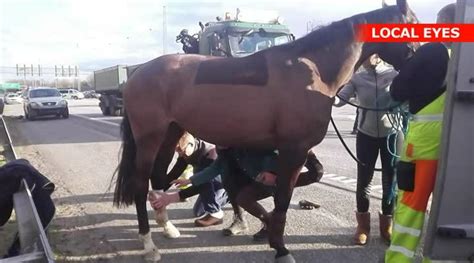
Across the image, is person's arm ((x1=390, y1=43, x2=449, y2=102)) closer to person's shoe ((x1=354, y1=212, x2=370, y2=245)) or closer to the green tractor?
person's shoe ((x1=354, y1=212, x2=370, y2=245))

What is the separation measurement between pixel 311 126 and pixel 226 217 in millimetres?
1975

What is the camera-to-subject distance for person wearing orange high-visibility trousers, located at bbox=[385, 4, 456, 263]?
2.39 meters

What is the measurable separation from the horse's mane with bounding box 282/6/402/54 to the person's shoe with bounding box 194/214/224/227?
2.04 meters

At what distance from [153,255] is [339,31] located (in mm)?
2359

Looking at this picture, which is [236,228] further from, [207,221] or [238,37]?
[238,37]

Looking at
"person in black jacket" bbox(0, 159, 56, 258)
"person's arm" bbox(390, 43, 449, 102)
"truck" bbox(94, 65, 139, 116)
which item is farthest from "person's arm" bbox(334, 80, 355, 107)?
"truck" bbox(94, 65, 139, 116)

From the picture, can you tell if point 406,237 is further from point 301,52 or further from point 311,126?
point 301,52

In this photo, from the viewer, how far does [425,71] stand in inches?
94.6

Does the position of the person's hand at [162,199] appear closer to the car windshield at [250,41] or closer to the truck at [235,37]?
the truck at [235,37]

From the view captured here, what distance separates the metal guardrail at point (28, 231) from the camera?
8.02 feet

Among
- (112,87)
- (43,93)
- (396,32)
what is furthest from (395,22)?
(43,93)

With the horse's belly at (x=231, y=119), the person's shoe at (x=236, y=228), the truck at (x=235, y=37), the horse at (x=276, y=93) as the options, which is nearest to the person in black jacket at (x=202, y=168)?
the person's shoe at (x=236, y=228)

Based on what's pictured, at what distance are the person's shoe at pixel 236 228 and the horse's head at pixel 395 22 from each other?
1989 millimetres

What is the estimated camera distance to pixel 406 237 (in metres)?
2.55
